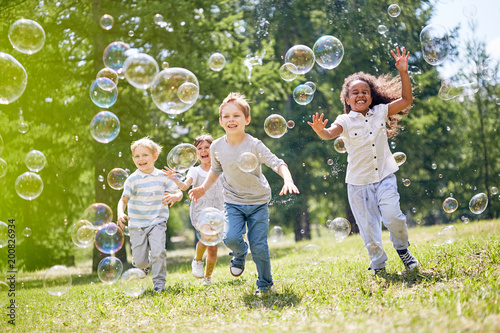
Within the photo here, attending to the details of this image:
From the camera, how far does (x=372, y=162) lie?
15.1 feet

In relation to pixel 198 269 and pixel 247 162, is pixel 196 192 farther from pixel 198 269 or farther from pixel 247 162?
pixel 198 269

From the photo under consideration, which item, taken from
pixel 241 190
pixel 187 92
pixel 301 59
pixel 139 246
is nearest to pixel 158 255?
pixel 139 246

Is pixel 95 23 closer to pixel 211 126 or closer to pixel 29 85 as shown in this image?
pixel 29 85

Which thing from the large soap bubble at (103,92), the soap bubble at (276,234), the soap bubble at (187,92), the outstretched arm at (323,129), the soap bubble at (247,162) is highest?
the large soap bubble at (103,92)

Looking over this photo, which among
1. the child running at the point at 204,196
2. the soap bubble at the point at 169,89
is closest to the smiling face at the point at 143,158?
the child running at the point at 204,196

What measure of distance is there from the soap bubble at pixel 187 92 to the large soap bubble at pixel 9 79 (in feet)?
6.43

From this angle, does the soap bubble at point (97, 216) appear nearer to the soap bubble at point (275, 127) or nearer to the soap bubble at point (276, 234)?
the soap bubble at point (276, 234)

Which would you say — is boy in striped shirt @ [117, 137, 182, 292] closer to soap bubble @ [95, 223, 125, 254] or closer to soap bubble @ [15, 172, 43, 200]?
soap bubble @ [95, 223, 125, 254]

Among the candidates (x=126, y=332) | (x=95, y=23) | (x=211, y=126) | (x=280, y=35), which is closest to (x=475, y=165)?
(x=280, y=35)

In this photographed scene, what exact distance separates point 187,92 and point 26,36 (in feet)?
8.15

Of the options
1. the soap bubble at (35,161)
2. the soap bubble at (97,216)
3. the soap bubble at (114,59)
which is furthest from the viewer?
the soap bubble at (35,161)

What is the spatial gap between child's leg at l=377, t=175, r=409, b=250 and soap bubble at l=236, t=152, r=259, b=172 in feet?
4.24

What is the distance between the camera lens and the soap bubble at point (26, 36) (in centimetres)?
591

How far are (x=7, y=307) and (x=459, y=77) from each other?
16.5m
